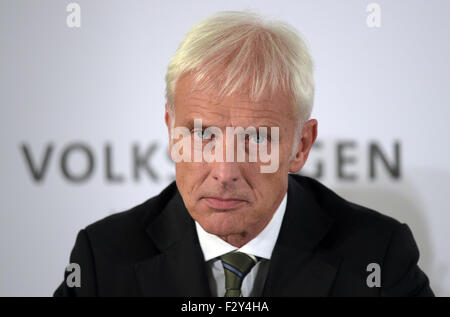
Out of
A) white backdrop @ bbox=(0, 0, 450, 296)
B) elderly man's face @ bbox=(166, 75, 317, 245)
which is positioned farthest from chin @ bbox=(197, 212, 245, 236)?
white backdrop @ bbox=(0, 0, 450, 296)

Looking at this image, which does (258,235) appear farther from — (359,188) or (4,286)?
(4,286)

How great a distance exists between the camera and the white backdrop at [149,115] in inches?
70.5

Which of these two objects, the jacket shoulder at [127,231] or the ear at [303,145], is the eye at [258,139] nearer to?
the ear at [303,145]

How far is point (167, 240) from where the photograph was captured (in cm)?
121

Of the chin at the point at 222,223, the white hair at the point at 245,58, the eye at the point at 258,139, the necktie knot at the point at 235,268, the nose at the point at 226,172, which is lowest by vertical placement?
the necktie knot at the point at 235,268

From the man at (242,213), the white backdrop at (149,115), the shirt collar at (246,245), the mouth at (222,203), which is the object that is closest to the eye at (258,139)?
the man at (242,213)

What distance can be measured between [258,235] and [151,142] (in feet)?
2.34

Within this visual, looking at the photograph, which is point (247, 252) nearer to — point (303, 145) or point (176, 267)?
point (176, 267)

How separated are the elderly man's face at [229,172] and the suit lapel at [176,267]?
0.36ft

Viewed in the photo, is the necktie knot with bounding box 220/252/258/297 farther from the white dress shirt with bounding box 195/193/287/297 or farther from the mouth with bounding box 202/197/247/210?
the mouth with bounding box 202/197/247/210

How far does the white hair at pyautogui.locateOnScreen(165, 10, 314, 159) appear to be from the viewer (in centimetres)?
103

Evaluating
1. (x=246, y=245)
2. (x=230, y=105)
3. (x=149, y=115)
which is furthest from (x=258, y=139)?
(x=149, y=115)

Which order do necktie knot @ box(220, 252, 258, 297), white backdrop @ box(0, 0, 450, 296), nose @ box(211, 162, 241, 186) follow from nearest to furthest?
nose @ box(211, 162, 241, 186) → necktie knot @ box(220, 252, 258, 297) → white backdrop @ box(0, 0, 450, 296)
